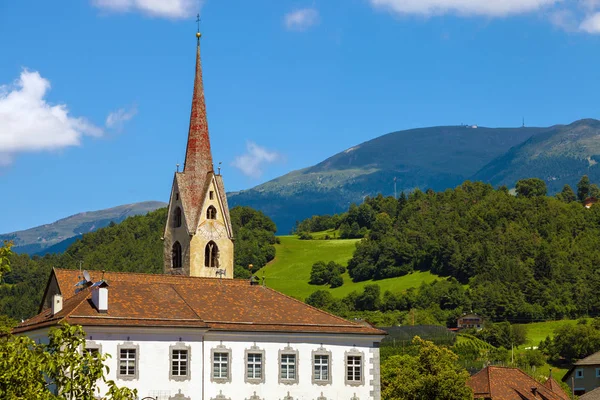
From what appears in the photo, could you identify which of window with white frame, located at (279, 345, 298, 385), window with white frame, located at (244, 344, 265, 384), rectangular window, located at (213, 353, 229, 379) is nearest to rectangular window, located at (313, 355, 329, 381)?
window with white frame, located at (279, 345, 298, 385)

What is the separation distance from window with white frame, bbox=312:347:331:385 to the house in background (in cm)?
7411

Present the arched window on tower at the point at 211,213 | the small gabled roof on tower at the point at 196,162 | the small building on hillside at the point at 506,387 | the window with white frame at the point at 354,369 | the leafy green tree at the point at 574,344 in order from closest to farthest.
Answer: the window with white frame at the point at 354,369, the arched window on tower at the point at 211,213, the small gabled roof on tower at the point at 196,162, the small building on hillside at the point at 506,387, the leafy green tree at the point at 574,344

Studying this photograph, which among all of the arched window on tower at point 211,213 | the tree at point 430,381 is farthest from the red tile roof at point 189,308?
the arched window on tower at point 211,213

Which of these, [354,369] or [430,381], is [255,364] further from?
[430,381]

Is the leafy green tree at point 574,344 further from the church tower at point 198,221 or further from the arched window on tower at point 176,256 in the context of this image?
the arched window on tower at point 176,256

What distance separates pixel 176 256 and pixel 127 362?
1103 inches

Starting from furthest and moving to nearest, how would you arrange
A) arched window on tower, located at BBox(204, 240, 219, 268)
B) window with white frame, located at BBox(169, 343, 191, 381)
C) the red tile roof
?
1. arched window on tower, located at BBox(204, 240, 219, 268)
2. window with white frame, located at BBox(169, 343, 191, 381)
3. the red tile roof

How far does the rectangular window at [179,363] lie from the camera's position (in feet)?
204

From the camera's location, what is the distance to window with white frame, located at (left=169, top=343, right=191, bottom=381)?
6222 centimetres

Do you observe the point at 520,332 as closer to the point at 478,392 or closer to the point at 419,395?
the point at 478,392

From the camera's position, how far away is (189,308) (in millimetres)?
65125

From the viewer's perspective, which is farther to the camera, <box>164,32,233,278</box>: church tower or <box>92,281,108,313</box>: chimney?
<box>164,32,233,278</box>: church tower

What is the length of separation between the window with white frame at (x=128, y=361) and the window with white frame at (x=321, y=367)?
11.2m

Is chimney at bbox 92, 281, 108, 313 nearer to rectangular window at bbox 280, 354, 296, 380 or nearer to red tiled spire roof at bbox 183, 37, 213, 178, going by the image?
rectangular window at bbox 280, 354, 296, 380
